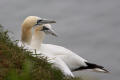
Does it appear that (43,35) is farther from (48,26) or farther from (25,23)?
(25,23)

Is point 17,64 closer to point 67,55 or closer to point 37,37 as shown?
point 67,55

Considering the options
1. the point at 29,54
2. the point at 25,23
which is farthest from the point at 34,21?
the point at 29,54

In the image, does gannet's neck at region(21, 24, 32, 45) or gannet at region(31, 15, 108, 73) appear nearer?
gannet's neck at region(21, 24, 32, 45)

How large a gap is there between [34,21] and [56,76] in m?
5.22

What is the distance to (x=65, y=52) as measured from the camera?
10281mm

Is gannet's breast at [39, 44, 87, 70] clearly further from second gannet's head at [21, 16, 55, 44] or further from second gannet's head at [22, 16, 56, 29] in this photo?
second gannet's head at [22, 16, 56, 29]

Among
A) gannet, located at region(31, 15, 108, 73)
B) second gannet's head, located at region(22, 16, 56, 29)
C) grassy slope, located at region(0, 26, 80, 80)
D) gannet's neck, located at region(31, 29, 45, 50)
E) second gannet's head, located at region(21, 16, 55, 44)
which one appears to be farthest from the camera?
gannet's neck, located at region(31, 29, 45, 50)

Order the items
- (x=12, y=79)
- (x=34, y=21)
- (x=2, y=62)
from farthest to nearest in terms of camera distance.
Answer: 1. (x=34, y=21)
2. (x=2, y=62)
3. (x=12, y=79)

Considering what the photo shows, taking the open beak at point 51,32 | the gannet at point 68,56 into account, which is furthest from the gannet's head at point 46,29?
the gannet at point 68,56

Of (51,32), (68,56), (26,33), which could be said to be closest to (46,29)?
(51,32)

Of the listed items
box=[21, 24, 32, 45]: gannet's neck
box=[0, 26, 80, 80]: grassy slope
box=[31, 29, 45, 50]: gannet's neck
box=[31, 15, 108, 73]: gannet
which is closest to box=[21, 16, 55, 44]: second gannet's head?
box=[21, 24, 32, 45]: gannet's neck

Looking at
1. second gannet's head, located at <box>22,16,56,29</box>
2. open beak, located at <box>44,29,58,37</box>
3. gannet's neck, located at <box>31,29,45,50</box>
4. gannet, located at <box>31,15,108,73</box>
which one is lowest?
gannet, located at <box>31,15,108,73</box>

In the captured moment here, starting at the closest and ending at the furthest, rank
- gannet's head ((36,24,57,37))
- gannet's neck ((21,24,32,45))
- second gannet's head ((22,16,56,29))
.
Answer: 1. gannet's neck ((21,24,32,45))
2. second gannet's head ((22,16,56,29))
3. gannet's head ((36,24,57,37))

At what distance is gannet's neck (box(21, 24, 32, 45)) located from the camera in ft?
31.2
